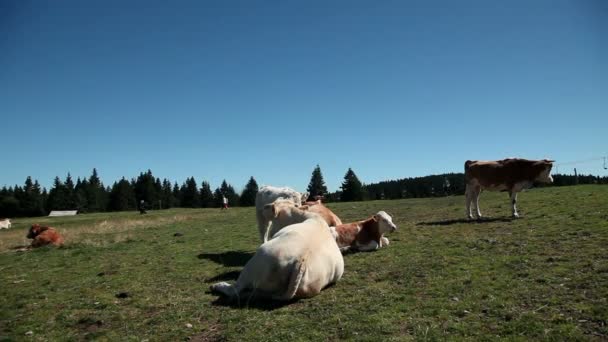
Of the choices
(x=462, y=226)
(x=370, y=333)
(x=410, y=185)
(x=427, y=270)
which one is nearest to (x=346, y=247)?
(x=427, y=270)

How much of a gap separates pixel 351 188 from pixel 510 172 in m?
79.8

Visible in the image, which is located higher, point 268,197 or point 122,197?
point 122,197

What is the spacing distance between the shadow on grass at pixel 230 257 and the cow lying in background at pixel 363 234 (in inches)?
108

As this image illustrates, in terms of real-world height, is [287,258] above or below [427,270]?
above

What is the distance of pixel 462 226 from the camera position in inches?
625

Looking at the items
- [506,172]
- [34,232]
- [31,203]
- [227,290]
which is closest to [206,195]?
[31,203]

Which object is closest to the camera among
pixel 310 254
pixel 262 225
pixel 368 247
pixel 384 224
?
pixel 310 254

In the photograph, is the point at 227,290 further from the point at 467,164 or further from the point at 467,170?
the point at 467,164

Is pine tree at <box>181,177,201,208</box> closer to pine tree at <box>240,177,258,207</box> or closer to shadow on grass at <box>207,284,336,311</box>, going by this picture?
pine tree at <box>240,177,258,207</box>

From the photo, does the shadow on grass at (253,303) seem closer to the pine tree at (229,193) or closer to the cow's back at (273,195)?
the cow's back at (273,195)

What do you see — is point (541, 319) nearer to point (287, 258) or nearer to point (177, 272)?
point (287, 258)

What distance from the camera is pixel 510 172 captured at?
18188 mm

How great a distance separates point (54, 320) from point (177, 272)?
367cm

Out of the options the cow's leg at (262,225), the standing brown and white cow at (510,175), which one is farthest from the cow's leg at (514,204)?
the cow's leg at (262,225)
